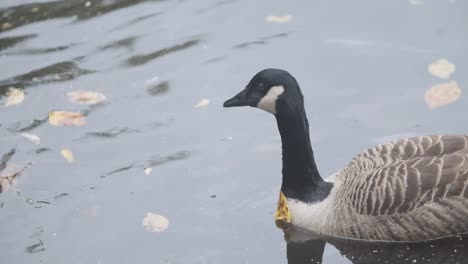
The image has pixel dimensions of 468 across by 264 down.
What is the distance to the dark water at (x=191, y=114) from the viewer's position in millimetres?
6887

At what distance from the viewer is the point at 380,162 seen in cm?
656

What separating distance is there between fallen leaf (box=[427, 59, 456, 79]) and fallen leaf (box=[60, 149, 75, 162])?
151 inches

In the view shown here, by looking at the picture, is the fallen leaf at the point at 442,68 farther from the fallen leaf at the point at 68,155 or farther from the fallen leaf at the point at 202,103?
the fallen leaf at the point at 68,155

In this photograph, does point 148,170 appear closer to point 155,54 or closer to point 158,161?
point 158,161

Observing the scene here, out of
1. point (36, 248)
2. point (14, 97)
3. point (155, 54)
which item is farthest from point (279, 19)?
point (36, 248)

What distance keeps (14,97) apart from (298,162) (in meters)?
3.87

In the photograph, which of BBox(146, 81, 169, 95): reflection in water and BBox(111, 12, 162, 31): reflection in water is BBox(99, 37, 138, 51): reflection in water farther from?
BBox(146, 81, 169, 95): reflection in water

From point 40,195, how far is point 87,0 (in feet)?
13.5

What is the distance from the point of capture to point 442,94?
8250 mm

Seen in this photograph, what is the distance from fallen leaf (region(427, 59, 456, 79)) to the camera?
847 centimetres

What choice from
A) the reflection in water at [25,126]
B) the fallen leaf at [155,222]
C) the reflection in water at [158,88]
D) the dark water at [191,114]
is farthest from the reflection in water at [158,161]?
the reflection in water at [25,126]

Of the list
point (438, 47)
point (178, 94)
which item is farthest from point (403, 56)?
point (178, 94)

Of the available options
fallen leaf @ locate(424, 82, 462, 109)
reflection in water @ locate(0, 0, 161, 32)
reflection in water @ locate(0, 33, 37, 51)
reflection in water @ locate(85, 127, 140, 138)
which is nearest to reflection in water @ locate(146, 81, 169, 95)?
reflection in water @ locate(85, 127, 140, 138)

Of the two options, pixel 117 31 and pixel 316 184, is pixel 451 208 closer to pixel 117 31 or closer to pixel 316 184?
pixel 316 184
